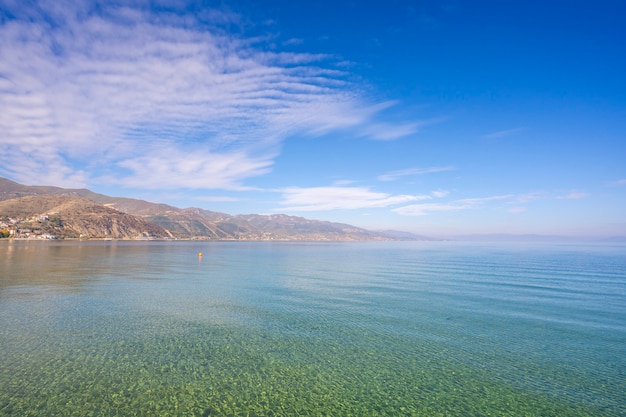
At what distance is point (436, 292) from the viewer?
37.1 m

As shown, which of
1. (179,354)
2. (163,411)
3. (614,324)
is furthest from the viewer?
(614,324)

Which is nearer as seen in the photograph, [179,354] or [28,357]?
[28,357]

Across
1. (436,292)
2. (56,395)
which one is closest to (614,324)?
(436,292)

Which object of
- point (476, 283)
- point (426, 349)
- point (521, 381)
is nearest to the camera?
point (521, 381)

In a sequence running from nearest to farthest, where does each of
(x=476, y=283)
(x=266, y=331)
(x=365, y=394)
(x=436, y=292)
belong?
(x=365, y=394) → (x=266, y=331) → (x=436, y=292) → (x=476, y=283)

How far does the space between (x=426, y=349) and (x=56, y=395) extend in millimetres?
16606

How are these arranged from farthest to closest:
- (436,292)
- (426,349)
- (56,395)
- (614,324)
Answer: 1. (436,292)
2. (614,324)
3. (426,349)
4. (56,395)

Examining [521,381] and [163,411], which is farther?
[521,381]

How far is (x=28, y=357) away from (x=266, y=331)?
11602 mm

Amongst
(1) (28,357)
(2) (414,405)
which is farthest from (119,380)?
(2) (414,405)

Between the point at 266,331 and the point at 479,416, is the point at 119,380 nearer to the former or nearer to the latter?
the point at 266,331

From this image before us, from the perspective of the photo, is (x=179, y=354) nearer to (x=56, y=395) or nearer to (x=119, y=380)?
(x=119, y=380)

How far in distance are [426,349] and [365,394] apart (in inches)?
264

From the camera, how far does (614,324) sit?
23766 mm
